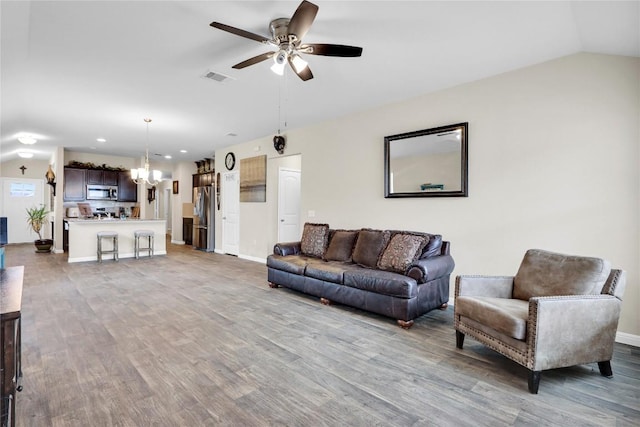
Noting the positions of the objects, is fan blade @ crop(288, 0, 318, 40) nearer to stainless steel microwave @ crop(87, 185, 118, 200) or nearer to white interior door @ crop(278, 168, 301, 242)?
white interior door @ crop(278, 168, 301, 242)

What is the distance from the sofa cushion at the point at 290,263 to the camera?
4.15m

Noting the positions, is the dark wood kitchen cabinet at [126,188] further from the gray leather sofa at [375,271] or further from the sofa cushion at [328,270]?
the sofa cushion at [328,270]

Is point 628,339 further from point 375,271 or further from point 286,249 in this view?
point 286,249

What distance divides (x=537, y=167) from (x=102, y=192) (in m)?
10.4

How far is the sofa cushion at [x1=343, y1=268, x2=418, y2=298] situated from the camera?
3105mm

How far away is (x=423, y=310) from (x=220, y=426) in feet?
7.53

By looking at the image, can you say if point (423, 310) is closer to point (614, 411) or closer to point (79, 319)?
point (614, 411)

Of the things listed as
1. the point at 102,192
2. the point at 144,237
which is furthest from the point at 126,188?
the point at 144,237

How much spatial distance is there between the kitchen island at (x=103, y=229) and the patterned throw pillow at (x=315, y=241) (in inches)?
184

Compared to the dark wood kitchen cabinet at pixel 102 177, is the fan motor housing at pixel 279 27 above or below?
above

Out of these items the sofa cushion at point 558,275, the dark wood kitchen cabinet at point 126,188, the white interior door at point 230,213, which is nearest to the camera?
the sofa cushion at point 558,275

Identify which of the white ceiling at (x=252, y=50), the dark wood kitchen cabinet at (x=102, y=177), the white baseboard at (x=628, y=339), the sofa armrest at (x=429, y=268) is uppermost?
the white ceiling at (x=252, y=50)

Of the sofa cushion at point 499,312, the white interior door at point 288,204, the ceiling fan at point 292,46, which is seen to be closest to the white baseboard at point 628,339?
the sofa cushion at point 499,312

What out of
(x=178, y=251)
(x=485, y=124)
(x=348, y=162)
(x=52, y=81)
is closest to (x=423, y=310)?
(x=485, y=124)
